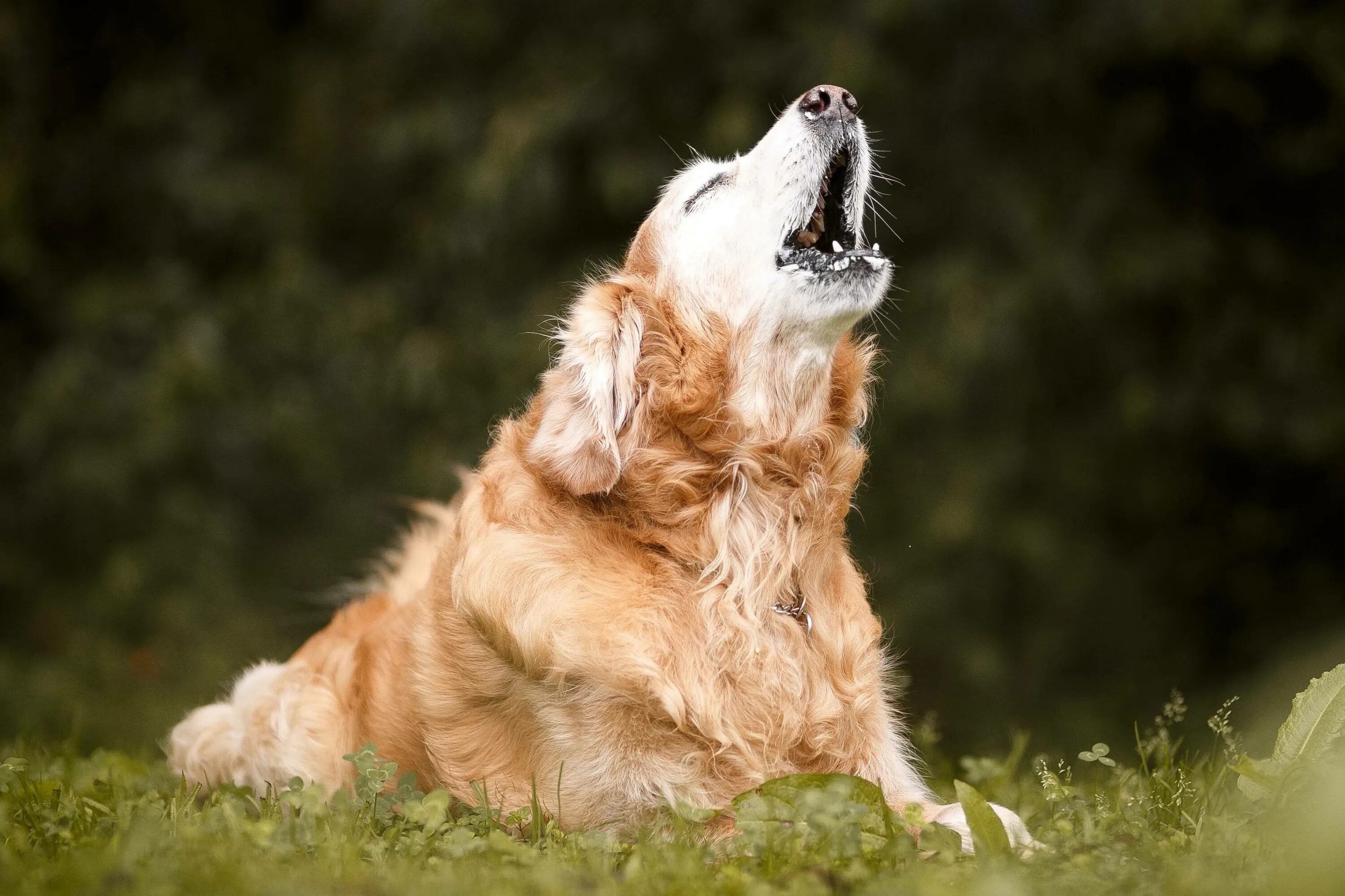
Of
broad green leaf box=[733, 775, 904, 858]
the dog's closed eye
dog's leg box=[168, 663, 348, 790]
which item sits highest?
the dog's closed eye

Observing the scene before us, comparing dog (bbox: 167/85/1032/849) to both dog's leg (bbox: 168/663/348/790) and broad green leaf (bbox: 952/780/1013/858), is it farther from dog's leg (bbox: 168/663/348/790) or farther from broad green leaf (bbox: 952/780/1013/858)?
broad green leaf (bbox: 952/780/1013/858)

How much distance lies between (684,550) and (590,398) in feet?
1.38

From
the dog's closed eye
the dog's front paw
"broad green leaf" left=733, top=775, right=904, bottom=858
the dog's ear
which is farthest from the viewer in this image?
the dog's closed eye

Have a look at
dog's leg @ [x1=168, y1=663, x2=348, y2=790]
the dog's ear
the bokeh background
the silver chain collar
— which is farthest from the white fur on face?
the bokeh background

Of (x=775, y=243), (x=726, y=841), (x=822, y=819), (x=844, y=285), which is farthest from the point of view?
(x=775, y=243)

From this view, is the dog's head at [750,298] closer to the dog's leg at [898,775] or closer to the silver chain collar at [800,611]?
the silver chain collar at [800,611]

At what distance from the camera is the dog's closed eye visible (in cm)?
348

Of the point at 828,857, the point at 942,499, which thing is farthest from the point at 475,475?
the point at 942,499

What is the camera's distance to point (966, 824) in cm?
264

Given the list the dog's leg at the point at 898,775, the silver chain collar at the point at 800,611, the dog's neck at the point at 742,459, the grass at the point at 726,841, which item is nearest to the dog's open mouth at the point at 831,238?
the dog's neck at the point at 742,459

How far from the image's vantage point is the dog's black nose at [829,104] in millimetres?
3332

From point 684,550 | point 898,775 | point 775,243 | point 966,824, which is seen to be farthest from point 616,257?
point 966,824

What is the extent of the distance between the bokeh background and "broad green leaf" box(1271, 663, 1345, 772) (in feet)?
11.7

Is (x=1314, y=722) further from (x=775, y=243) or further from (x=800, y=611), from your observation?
(x=775, y=243)
